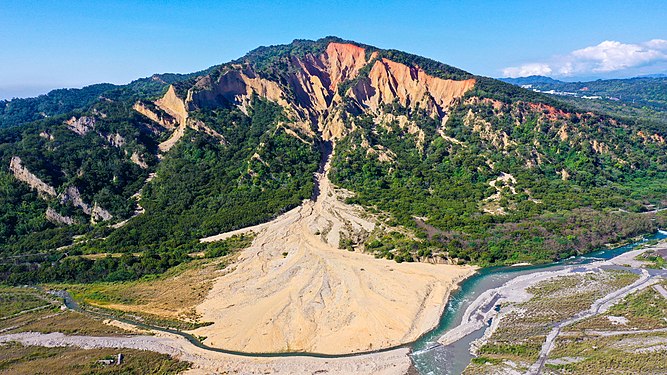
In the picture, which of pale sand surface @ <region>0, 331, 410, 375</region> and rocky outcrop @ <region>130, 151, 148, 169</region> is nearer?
pale sand surface @ <region>0, 331, 410, 375</region>

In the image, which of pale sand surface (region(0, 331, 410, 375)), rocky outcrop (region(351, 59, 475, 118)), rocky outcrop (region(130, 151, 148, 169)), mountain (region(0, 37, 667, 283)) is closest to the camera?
pale sand surface (region(0, 331, 410, 375))

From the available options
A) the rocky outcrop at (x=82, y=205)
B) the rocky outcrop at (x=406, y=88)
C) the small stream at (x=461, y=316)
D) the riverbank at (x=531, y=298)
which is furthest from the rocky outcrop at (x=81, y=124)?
the riverbank at (x=531, y=298)

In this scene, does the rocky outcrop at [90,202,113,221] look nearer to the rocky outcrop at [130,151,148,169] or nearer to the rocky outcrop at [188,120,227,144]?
the rocky outcrop at [130,151,148,169]

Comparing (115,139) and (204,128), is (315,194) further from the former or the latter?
(115,139)

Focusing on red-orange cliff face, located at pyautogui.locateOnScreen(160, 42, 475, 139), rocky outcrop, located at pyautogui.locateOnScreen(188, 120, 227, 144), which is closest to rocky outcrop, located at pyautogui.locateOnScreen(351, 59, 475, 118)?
red-orange cliff face, located at pyautogui.locateOnScreen(160, 42, 475, 139)

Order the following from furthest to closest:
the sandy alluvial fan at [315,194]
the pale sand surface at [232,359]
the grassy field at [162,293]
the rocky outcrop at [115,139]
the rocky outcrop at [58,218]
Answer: the rocky outcrop at [115,139]
the rocky outcrop at [58,218]
the sandy alluvial fan at [315,194]
the grassy field at [162,293]
the pale sand surface at [232,359]

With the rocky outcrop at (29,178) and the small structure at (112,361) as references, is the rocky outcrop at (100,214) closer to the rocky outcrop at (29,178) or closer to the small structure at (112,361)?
the rocky outcrop at (29,178)

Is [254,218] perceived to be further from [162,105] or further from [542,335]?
[162,105]

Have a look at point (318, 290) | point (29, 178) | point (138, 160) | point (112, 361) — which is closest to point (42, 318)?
point (112, 361)

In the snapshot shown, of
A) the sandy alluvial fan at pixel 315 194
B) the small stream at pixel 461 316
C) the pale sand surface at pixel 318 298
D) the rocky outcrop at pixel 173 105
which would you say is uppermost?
the rocky outcrop at pixel 173 105
